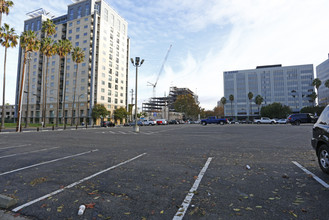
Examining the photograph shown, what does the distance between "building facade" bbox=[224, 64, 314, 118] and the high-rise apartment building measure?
75.0 metres

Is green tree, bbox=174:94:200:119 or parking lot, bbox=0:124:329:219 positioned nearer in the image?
parking lot, bbox=0:124:329:219

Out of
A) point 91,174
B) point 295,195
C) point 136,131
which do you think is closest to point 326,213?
point 295,195

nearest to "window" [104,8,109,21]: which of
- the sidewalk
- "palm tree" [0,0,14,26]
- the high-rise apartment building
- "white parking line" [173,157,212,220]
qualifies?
the high-rise apartment building

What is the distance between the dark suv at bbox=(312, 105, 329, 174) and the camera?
4117mm

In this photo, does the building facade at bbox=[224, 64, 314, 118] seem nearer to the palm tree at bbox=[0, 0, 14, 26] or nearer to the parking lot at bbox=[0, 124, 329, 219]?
the palm tree at bbox=[0, 0, 14, 26]

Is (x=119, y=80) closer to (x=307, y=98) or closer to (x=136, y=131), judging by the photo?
(x=136, y=131)

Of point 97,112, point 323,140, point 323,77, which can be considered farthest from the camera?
point 323,77

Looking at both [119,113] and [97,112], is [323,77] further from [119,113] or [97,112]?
[97,112]

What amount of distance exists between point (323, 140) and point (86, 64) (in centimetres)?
6975

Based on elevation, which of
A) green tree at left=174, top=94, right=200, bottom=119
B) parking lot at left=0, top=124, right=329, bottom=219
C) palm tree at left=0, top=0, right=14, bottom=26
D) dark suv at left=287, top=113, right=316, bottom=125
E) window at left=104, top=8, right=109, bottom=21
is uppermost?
window at left=104, top=8, right=109, bottom=21

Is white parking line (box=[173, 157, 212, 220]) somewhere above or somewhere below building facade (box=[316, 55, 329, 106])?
below

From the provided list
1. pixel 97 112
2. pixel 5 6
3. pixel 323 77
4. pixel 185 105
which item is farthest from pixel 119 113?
pixel 323 77

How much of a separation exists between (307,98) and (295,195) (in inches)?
5000

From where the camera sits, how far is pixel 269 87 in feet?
352
